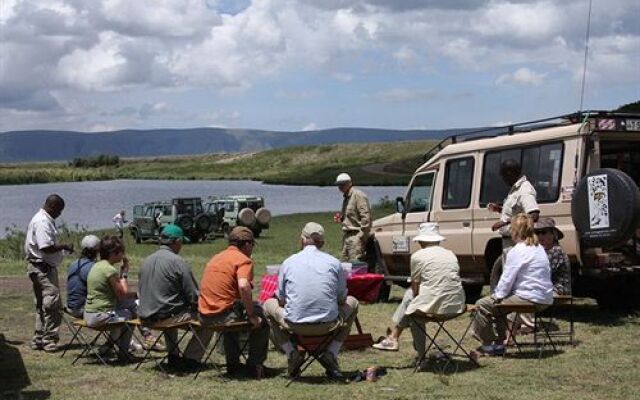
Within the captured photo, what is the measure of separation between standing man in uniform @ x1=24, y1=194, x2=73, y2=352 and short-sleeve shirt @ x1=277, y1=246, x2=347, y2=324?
321 cm

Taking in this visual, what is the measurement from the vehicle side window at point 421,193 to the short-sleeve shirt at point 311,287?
554cm

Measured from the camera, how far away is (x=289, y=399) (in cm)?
754

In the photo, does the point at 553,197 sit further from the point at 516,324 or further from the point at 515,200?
the point at 516,324

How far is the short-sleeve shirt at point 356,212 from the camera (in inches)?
538

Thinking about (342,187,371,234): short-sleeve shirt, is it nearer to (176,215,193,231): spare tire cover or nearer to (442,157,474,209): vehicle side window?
(442,157,474,209): vehicle side window

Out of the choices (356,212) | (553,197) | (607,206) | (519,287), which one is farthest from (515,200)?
(356,212)

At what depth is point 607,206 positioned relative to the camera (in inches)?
406

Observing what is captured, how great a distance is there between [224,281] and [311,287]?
912 millimetres

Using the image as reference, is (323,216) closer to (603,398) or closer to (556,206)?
(556,206)

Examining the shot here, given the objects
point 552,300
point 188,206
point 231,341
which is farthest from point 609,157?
point 188,206

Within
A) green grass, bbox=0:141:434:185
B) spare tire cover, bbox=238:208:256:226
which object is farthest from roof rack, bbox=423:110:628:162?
green grass, bbox=0:141:434:185

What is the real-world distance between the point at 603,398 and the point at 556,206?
13.8ft

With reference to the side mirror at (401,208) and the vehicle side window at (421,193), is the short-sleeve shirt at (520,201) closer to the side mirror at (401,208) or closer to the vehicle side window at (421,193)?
the vehicle side window at (421,193)

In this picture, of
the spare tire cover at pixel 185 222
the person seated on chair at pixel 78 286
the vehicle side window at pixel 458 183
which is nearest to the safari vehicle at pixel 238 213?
the spare tire cover at pixel 185 222
